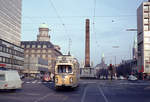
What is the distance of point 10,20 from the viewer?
90.5 metres

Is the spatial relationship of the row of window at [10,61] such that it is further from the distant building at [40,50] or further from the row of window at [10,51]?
the distant building at [40,50]

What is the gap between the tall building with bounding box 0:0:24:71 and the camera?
83062mm

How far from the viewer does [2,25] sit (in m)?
83.8

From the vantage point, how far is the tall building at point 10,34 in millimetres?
83062

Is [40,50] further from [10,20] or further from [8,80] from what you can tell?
[8,80]

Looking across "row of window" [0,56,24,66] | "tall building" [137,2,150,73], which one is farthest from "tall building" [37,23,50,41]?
"tall building" [137,2,150,73]

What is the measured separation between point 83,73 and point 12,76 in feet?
161

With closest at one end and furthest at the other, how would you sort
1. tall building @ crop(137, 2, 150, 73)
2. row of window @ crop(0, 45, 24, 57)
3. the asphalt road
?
the asphalt road
row of window @ crop(0, 45, 24, 57)
tall building @ crop(137, 2, 150, 73)

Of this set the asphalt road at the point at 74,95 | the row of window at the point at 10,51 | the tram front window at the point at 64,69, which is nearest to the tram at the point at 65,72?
the tram front window at the point at 64,69

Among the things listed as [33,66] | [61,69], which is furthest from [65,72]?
[33,66]

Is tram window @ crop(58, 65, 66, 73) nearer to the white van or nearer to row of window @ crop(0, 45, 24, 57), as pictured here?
the white van

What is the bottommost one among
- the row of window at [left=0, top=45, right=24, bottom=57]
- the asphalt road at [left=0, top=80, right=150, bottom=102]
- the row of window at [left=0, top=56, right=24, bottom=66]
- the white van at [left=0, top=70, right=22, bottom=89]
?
the asphalt road at [left=0, top=80, right=150, bottom=102]

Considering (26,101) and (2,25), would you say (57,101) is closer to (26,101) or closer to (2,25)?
(26,101)

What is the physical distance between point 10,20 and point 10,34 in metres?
5.21
